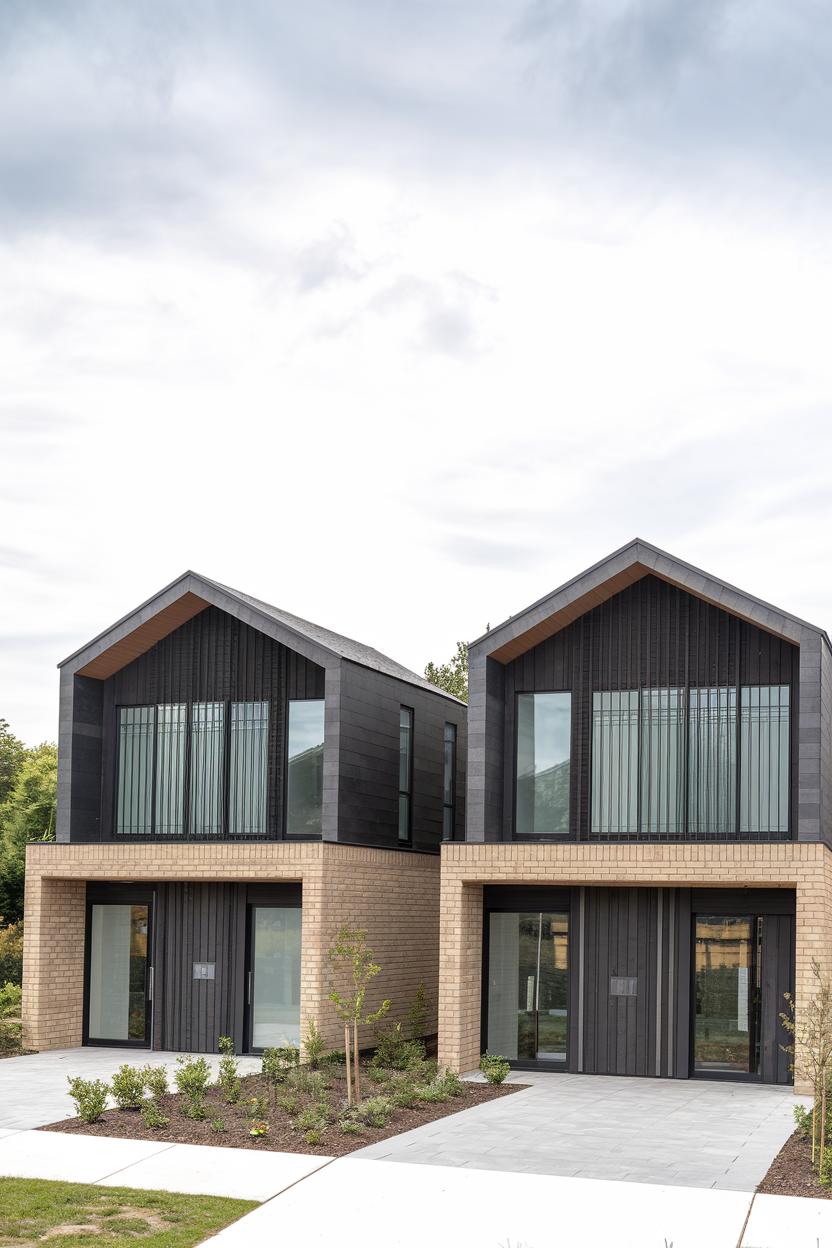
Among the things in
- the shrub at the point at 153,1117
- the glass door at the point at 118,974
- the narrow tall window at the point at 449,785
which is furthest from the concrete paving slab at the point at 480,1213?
the narrow tall window at the point at 449,785

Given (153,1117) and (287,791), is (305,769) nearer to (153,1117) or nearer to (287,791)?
(287,791)

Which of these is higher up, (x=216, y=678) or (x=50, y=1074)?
(x=216, y=678)

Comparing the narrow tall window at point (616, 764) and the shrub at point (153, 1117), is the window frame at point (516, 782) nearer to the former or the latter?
the narrow tall window at point (616, 764)

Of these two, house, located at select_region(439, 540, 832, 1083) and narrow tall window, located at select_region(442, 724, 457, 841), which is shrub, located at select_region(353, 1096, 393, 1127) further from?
narrow tall window, located at select_region(442, 724, 457, 841)

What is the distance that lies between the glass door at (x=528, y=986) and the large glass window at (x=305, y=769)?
3.10 meters

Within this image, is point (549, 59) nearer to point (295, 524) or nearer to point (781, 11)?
point (781, 11)

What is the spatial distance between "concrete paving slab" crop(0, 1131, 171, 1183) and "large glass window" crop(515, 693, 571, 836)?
8074mm

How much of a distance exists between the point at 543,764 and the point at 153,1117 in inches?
318

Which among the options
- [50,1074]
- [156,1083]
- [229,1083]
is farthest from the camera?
[50,1074]

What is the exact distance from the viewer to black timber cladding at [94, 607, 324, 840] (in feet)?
69.5

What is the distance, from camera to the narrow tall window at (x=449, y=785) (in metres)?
24.6

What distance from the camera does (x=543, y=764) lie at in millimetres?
20047

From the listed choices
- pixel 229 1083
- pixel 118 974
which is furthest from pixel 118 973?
pixel 229 1083

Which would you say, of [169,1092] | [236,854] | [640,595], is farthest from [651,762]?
[169,1092]
